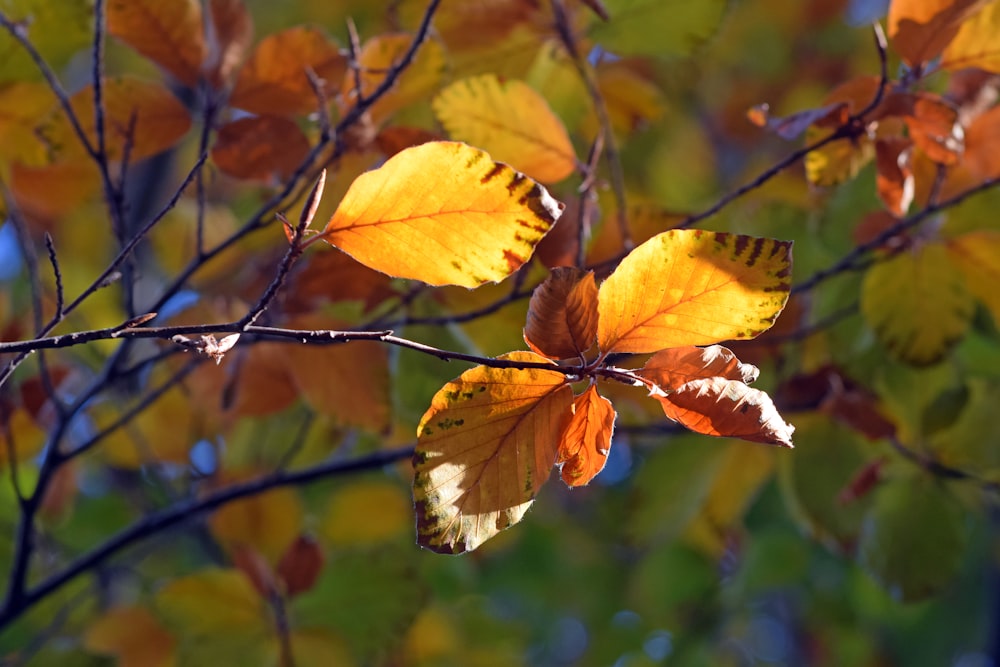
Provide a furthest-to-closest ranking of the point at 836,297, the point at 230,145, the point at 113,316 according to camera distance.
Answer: the point at 113,316, the point at 836,297, the point at 230,145

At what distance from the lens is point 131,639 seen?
1.11m

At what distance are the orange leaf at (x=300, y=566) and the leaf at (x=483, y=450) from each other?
0.55 m

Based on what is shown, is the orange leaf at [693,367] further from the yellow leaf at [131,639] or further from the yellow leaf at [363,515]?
the yellow leaf at [363,515]

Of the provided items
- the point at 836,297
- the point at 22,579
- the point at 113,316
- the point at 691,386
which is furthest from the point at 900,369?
the point at 113,316

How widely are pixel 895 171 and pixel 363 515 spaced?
105 centimetres

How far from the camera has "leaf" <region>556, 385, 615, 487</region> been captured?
0.51 meters

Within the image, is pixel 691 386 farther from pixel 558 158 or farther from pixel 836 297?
pixel 836 297

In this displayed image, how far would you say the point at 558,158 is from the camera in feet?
2.52

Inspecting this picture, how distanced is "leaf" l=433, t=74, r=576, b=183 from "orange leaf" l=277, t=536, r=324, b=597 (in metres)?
0.50

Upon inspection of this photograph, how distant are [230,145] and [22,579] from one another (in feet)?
1.57

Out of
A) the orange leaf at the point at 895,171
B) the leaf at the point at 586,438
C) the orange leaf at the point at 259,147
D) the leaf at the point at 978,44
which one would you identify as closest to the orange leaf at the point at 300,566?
the orange leaf at the point at 259,147

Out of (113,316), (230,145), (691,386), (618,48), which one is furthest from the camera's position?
(113,316)

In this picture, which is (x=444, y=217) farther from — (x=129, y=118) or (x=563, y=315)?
(x=129, y=118)

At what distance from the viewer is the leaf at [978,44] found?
74 centimetres
